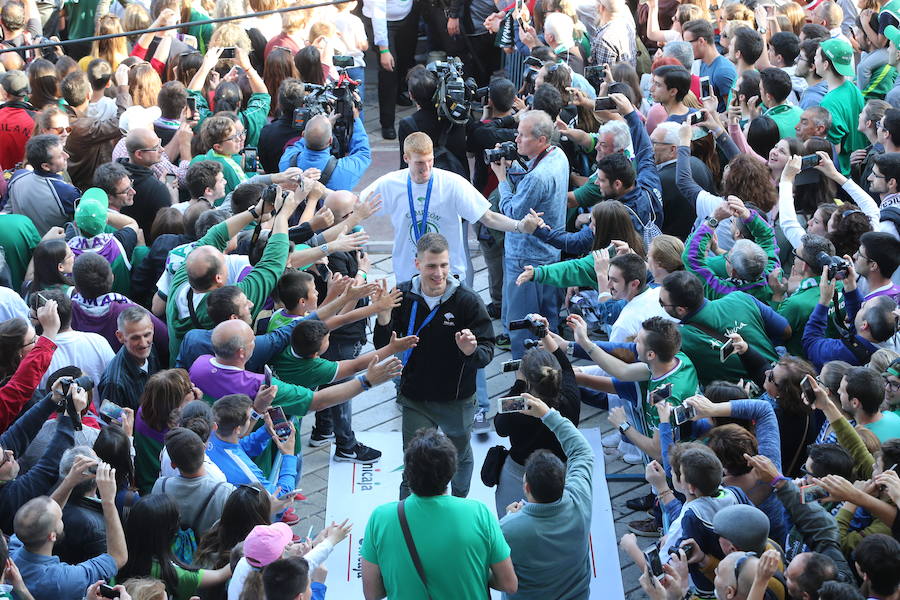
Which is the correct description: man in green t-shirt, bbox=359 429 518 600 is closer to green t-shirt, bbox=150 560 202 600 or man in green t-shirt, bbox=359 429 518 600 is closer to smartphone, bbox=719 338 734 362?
green t-shirt, bbox=150 560 202 600

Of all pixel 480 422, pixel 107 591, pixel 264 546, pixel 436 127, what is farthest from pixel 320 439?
pixel 107 591

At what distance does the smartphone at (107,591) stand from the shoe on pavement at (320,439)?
316 cm

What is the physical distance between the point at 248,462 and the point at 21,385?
1.29m

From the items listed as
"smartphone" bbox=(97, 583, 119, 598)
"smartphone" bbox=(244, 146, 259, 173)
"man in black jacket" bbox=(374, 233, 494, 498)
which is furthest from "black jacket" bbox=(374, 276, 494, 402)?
"smartphone" bbox=(244, 146, 259, 173)

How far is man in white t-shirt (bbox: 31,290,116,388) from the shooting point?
5.79m

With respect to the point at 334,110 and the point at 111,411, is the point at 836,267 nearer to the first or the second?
the point at 111,411

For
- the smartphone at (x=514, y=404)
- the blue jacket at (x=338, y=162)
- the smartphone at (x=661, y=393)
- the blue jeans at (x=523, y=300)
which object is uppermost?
the blue jacket at (x=338, y=162)

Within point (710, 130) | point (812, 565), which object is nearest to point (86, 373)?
point (812, 565)

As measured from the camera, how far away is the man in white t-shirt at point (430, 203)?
7113 millimetres

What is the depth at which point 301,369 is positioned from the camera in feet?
19.7

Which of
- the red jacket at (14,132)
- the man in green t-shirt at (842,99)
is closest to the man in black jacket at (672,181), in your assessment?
the man in green t-shirt at (842,99)

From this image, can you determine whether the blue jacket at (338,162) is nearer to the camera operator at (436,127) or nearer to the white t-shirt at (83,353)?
the camera operator at (436,127)

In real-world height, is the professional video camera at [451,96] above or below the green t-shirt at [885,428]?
above

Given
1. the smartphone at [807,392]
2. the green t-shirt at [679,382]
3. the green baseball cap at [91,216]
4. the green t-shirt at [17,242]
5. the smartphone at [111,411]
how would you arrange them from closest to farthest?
the smartphone at [807,392]
the smartphone at [111,411]
the green t-shirt at [679,382]
the green baseball cap at [91,216]
the green t-shirt at [17,242]
